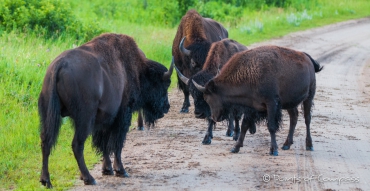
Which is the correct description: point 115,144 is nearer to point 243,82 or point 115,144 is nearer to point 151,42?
point 243,82

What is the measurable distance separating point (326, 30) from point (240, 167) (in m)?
18.6

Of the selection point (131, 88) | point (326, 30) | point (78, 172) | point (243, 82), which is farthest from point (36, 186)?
point (326, 30)

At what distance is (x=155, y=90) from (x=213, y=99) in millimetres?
958

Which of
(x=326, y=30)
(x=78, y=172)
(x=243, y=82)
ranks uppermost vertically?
(x=243, y=82)

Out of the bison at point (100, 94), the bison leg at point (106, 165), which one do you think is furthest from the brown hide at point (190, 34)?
the bison leg at point (106, 165)

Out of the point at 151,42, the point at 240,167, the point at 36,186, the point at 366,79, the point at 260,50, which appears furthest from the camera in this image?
the point at 151,42

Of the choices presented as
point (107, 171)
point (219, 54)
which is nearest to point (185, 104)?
point (219, 54)

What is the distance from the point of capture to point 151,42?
63.9 feet

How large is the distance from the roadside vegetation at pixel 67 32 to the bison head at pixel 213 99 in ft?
Answer: 6.39

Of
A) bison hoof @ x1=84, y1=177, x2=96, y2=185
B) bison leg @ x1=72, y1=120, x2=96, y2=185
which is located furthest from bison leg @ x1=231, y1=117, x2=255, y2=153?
bison leg @ x1=72, y1=120, x2=96, y2=185

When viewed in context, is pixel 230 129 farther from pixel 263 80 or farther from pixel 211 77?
pixel 263 80

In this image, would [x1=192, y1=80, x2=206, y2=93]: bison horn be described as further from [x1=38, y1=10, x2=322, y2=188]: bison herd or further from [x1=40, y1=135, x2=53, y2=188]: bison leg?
[x1=40, y1=135, x2=53, y2=188]: bison leg

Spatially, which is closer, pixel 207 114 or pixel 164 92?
pixel 164 92

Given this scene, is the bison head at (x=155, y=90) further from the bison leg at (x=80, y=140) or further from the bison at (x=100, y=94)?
the bison leg at (x=80, y=140)
